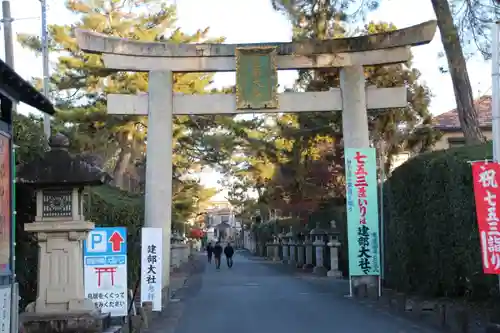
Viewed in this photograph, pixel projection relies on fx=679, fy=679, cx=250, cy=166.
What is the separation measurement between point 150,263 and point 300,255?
88.7ft

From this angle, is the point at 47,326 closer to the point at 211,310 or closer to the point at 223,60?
the point at 211,310

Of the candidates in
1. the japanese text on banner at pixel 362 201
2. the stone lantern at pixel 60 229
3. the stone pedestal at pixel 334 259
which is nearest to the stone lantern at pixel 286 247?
the stone pedestal at pixel 334 259

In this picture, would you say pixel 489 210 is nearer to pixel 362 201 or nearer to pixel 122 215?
pixel 362 201

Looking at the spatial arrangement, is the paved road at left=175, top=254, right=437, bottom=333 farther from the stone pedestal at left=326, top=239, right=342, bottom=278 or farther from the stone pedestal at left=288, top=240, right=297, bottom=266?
the stone pedestal at left=288, top=240, right=297, bottom=266

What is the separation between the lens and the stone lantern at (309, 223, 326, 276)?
32.7 m

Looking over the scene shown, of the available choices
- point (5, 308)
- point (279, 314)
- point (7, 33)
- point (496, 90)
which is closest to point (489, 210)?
point (496, 90)

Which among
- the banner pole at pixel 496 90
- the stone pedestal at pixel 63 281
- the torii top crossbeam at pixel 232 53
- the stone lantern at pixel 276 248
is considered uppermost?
the torii top crossbeam at pixel 232 53

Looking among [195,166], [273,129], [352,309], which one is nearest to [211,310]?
[352,309]

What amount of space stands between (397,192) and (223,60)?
6258mm

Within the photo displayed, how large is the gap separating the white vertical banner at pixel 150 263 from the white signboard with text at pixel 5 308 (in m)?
7.72

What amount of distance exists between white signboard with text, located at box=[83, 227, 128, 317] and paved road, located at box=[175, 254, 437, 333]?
7.47 feet

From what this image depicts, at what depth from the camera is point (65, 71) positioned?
2745cm

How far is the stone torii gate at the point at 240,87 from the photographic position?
63.8ft

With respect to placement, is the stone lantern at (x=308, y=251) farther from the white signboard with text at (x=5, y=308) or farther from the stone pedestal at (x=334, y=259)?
the white signboard with text at (x=5, y=308)
